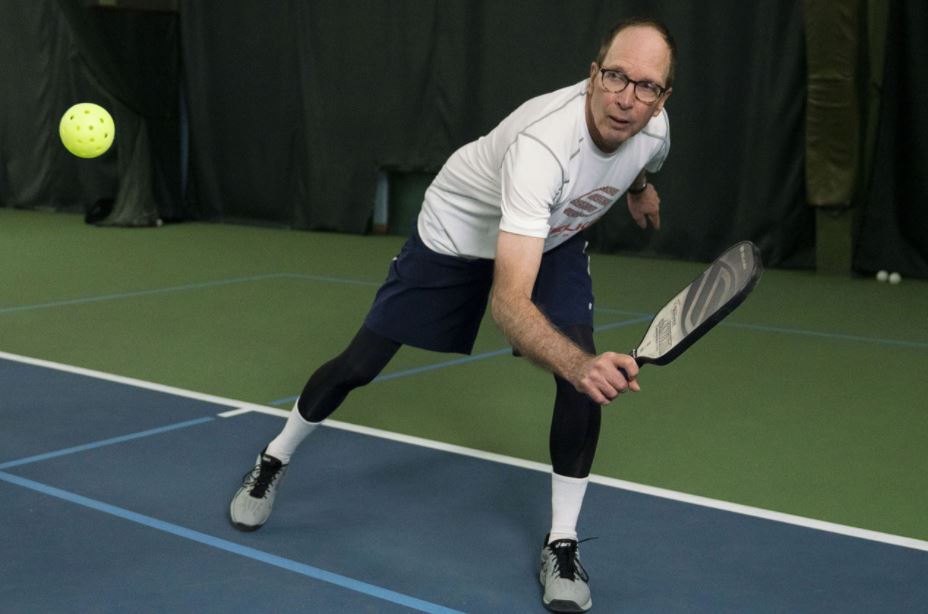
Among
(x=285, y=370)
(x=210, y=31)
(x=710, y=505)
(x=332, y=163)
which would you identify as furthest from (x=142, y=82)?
(x=710, y=505)

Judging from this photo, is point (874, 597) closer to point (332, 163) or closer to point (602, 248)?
point (602, 248)

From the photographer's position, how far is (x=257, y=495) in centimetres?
287

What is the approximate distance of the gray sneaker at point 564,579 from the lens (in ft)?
7.75

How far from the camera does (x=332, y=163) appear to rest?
9.97 m

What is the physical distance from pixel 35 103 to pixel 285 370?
8320mm

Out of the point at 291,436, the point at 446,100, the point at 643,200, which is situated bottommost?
the point at 291,436

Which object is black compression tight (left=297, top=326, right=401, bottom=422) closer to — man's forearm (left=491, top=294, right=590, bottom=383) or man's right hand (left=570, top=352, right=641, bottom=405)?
man's forearm (left=491, top=294, right=590, bottom=383)

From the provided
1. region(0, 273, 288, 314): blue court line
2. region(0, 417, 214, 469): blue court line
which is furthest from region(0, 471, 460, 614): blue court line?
region(0, 273, 288, 314): blue court line

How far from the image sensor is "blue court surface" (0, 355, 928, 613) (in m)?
2.44

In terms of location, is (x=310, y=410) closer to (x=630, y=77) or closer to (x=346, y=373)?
(x=346, y=373)

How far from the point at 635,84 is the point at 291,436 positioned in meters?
1.25

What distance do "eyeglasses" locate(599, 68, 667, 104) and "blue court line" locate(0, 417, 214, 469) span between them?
203 centimetres

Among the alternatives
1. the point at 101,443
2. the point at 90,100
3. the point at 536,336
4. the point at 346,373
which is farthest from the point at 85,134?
the point at 536,336

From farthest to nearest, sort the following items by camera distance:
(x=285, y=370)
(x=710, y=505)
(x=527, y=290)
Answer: (x=285, y=370), (x=710, y=505), (x=527, y=290)
